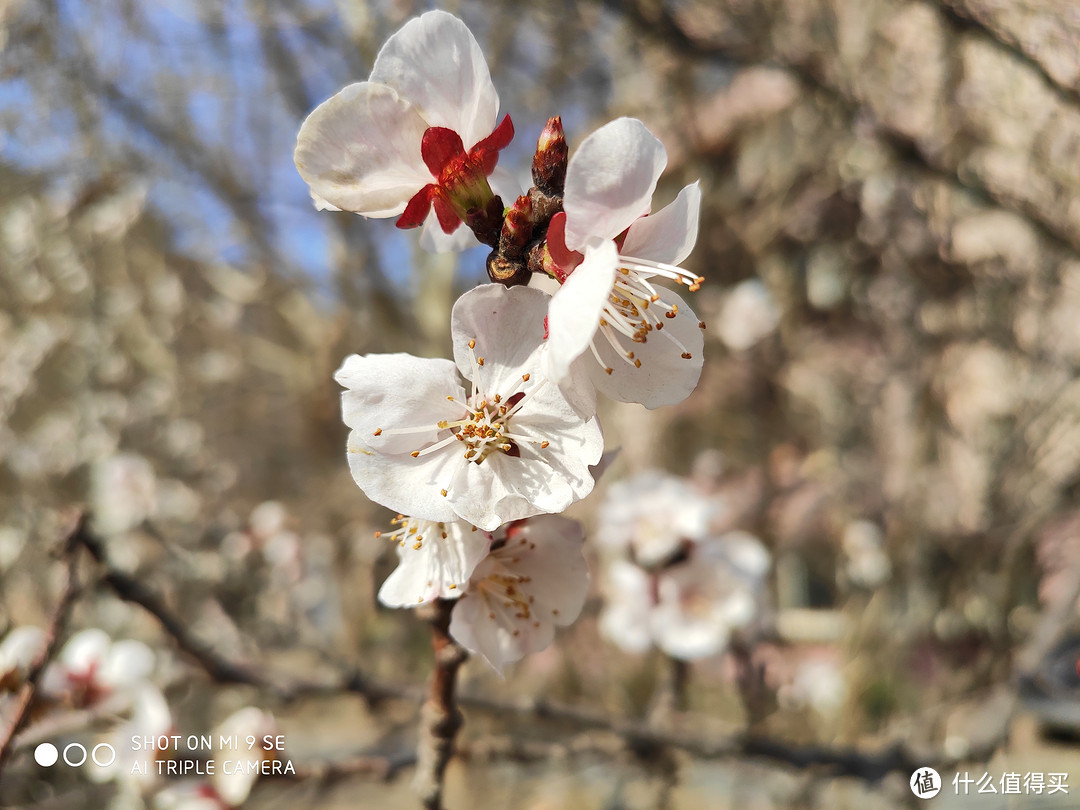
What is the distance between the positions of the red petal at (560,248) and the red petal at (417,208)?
14 centimetres

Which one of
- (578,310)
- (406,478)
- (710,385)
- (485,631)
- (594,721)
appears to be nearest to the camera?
(578,310)

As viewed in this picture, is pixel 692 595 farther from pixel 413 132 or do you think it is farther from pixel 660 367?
pixel 413 132

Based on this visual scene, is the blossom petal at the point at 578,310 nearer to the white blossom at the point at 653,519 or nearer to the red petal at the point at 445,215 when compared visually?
the red petal at the point at 445,215

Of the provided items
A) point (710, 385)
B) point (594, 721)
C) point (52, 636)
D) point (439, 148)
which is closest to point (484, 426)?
point (439, 148)

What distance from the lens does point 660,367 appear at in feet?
1.76

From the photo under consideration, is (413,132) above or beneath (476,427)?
above

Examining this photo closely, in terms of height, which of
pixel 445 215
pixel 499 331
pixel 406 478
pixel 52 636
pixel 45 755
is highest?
pixel 445 215

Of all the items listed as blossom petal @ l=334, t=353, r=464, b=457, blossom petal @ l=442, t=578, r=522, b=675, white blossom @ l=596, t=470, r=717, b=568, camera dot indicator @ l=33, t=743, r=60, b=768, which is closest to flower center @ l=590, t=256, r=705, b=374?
blossom petal @ l=334, t=353, r=464, b=457

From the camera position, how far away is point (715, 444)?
4203 mm

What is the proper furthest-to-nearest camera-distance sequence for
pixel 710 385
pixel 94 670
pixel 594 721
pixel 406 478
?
pixel 710 385
pixel 94 670
pixel 594 721
pixel 406 478

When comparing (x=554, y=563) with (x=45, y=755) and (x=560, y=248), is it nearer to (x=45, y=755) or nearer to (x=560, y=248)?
(x=560, y=248)

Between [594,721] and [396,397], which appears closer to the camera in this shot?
[396,397]

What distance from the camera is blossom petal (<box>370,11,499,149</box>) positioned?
20.4 inches

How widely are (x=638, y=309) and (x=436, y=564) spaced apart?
0.94 feet
